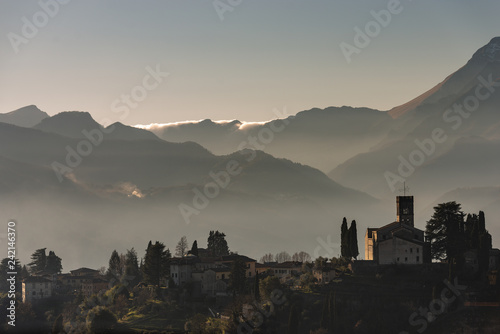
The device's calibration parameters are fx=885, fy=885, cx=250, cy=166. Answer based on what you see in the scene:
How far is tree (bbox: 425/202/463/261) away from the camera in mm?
131625

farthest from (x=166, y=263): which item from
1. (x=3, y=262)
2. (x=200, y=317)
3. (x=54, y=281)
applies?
(x=3, y=262)

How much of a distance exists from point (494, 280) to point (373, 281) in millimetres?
17115

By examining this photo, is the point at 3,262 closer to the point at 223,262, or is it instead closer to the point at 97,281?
the point at 97,281

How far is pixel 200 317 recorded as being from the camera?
5177 inches

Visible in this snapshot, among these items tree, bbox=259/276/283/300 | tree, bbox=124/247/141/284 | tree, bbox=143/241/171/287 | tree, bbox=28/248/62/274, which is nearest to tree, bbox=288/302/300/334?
tree, bbox=259/276/283/300

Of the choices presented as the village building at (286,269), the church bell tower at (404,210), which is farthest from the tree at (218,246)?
the church bell tower at (404,210)

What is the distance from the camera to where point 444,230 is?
134000 millimetres

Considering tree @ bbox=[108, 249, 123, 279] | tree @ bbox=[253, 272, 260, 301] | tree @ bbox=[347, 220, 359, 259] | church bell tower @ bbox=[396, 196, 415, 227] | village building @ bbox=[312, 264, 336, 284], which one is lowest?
tree @ bbox=[253, 272, 260, 301]

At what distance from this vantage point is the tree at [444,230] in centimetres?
13162

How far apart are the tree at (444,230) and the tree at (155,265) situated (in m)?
44.7

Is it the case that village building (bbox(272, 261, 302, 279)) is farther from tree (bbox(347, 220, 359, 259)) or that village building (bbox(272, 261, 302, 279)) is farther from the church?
the church

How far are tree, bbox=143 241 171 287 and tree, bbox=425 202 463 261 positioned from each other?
44.7m

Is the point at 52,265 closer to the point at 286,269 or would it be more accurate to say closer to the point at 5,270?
the point at 5,270

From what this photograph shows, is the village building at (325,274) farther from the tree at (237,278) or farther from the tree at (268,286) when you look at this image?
the tree at (237,278)
